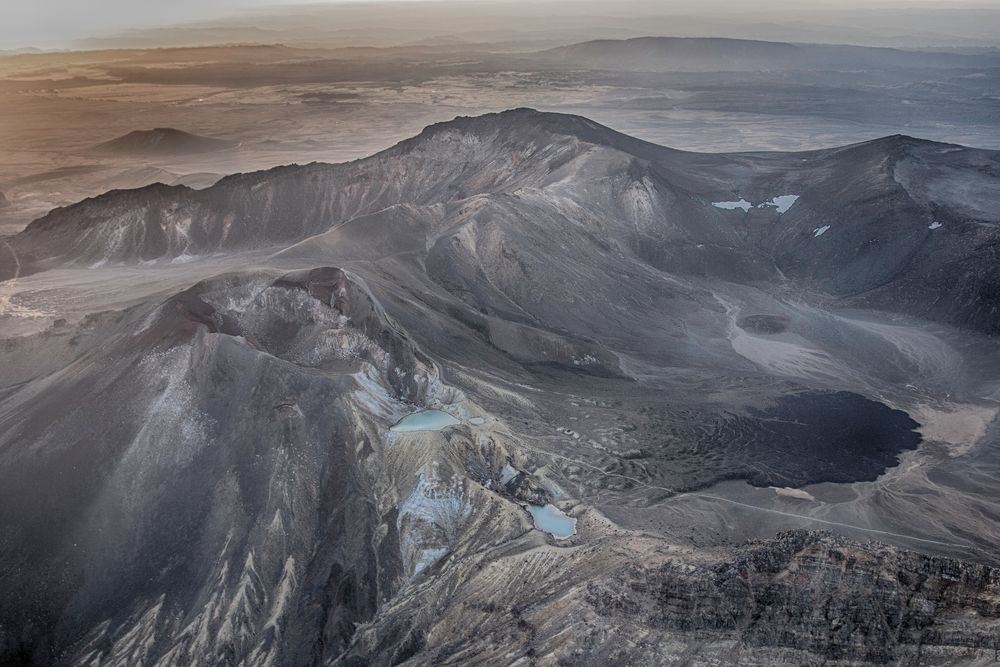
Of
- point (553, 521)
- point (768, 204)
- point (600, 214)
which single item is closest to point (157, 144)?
point (600, 214)

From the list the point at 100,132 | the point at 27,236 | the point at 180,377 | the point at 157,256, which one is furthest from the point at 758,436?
the point at 100,132

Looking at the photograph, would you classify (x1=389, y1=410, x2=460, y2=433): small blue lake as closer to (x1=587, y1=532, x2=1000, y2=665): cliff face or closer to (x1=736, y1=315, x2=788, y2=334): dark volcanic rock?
(x1=587, y1=532, x2=1000, y2=665): cliff face

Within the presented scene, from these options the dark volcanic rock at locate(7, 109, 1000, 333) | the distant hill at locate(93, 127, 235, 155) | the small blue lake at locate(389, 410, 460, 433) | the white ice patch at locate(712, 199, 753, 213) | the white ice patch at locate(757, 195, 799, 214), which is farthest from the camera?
the distant hill at locate(93, 127, 235, 155)

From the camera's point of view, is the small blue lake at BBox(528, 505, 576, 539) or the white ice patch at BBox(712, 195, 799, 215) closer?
the small blue lake at BBox(528, 505, 576, 539)

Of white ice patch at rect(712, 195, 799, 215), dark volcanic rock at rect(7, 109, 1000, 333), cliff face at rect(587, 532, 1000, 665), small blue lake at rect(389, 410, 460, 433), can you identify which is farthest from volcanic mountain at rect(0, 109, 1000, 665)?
white ice patch at rect(712, 195, 799, 215)

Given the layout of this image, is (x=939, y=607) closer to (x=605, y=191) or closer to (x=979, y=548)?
(x=979, y=548)

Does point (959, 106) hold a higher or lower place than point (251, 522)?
higher
